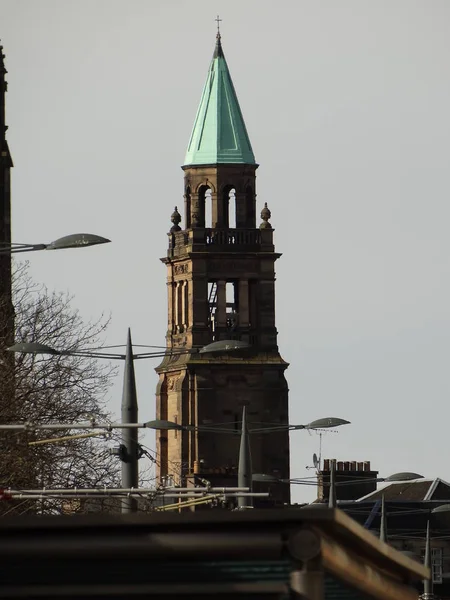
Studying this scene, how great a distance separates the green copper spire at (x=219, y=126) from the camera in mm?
Result: 142750

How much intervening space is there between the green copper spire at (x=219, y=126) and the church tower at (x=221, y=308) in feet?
0.17

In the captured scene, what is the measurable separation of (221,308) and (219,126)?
33.0 ft

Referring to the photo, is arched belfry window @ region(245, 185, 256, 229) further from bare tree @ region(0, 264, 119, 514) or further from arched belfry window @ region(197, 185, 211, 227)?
bare tree @ region(0, 264, 119, 514)

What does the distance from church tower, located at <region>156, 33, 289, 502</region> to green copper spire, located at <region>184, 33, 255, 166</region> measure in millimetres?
53

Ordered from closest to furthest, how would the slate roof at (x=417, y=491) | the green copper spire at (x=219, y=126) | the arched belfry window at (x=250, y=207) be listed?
the slate roof at (x=417, y=491) → the green copper spire at (x=219, y=126) → the arched belfry window at (x=250, y=207)

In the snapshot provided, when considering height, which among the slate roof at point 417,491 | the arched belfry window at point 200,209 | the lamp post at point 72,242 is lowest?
the slate roof at point 417,491

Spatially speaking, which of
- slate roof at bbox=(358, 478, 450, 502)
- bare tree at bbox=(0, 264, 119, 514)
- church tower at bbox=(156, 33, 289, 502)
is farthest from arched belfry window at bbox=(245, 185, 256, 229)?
bare tree at bbox=(0, 264, 119, 514)

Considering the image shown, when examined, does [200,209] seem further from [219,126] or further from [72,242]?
[72,242]

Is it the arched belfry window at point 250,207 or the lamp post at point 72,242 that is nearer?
the lamp post at point 72,242

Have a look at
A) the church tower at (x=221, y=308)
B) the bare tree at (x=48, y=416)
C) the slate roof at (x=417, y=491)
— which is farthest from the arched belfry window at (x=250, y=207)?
the bare tree at (x=48, y=416)

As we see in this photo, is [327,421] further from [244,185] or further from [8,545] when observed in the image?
[244,185]

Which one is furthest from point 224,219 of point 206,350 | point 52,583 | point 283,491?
point 52,583

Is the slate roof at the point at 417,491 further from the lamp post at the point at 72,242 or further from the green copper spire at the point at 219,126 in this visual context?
the lamp post at the point at 72,242

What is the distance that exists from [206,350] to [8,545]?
30400 mm
